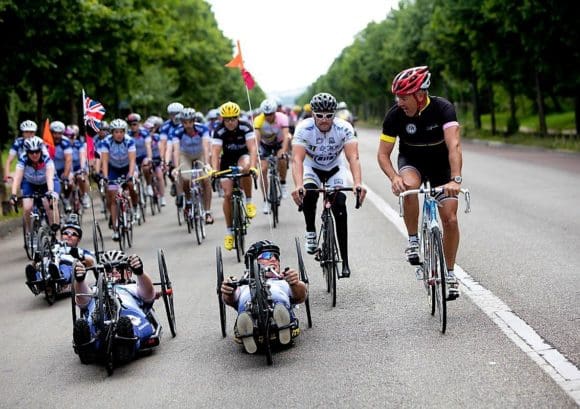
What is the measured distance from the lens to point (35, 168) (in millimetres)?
14344

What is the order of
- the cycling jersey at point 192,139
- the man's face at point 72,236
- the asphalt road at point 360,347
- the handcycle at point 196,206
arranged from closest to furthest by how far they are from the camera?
the asphalt road at point 360,347, the man's face at point 72,236, the handcycle at point 196,206, the cycling jersey at point 192,139

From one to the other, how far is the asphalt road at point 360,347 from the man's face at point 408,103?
5.84 ft

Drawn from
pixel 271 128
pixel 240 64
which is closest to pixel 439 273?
pixel 240 64

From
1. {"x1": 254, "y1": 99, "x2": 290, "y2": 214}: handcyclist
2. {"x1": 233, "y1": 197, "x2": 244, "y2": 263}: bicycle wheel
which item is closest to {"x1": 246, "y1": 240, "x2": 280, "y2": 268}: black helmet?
{"x1": 233, "y1": 197, "x2": 244, "y2": 263}: bicycle wheel

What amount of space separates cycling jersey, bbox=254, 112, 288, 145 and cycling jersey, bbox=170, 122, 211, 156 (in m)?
1.38

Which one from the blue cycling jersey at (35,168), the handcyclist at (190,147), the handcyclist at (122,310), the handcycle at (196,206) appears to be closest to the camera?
the handcyclist at (122,310)

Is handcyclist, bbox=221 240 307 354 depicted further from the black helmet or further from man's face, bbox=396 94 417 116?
man's face, bbox=396 94 417 116

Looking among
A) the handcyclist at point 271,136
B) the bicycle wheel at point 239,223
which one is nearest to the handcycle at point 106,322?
the bicycle wheel at point 239,223

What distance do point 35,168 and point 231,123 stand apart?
3410mm

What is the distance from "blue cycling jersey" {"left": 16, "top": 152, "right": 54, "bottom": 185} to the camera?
14.1 m

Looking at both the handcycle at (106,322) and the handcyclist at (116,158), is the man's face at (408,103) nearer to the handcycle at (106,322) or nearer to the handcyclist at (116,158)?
the handcycle at (106,322)

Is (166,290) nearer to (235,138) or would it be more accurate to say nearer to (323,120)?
(323,120)

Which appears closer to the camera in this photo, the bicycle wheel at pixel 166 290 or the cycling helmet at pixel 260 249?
the cycling helmet at pixel 260 249

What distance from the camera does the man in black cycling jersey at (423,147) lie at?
7.85 metres
